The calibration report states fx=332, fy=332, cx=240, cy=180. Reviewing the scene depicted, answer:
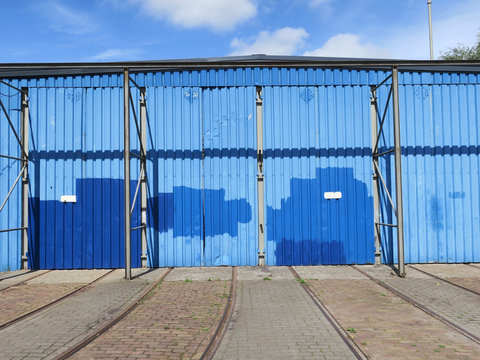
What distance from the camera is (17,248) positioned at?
9.85m

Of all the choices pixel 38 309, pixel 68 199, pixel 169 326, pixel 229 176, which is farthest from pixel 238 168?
pixel 38 309

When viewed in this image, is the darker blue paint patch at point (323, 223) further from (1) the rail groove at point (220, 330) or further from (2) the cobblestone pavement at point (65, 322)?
(2) the cobblestone pavement at point (65, 322)

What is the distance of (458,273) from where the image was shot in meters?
8.70

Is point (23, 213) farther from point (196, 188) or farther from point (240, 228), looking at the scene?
point (240, 228)

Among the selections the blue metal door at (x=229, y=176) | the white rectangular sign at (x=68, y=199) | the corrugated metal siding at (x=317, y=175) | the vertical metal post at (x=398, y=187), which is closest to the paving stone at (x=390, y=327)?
the vertical metal post at (x=398, y=187)

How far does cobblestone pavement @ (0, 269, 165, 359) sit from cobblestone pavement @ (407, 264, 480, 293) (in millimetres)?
7329

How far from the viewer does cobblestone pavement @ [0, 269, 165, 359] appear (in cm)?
438

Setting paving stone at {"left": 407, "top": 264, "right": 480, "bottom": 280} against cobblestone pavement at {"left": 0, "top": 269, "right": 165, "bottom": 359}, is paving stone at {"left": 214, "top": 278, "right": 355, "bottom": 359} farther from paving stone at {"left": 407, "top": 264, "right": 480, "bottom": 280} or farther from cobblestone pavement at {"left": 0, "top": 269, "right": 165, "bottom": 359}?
paving stone at {"left": 407, "top": 264, "right": 480, "bottom": 280}

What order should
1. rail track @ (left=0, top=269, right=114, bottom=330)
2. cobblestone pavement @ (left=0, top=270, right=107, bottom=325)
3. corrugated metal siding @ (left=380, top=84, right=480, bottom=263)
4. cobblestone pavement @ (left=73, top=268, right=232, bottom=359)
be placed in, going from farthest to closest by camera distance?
1. corrugated metal siding @ (left=380, top=84, right=480, bottom=263)
2. cobblestone pavement @ (left=0, top=270, right=107, bottom=325)
3. rail track @ (left=0, top=269, right=114, bottom=330)
4. cobblestone pavement @ (left=73, top=268, right=232, bottom=359)

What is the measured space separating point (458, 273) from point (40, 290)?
10333mm

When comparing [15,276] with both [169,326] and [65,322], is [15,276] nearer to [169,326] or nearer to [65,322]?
[65,322]

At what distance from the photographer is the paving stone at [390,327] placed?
4.18 metres

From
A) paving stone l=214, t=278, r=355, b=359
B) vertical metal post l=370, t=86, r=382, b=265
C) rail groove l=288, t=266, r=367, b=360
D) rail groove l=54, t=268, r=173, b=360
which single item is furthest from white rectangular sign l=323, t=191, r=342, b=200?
rail groove l=54, t=268, r=173, b=360

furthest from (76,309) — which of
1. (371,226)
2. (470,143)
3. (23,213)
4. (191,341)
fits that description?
(470,143)
